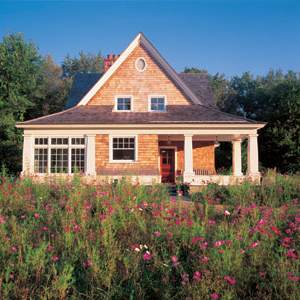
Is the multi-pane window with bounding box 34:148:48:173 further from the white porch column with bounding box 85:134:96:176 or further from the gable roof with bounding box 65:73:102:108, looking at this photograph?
the gable roof with bounding box 65:73:102:108

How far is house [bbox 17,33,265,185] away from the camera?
18.0 meters

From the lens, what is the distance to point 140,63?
20609mm

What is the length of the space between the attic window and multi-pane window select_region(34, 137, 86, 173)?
571 cm

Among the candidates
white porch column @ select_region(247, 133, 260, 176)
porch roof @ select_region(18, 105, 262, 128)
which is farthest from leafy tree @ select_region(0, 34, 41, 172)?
white porch column @ select_region(247, 133, 260, 176)

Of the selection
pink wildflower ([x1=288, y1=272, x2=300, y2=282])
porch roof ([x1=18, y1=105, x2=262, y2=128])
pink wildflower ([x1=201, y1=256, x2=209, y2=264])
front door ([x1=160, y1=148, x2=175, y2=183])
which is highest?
porch roof ([x1=18, y1=105, x2=262, y2=128])

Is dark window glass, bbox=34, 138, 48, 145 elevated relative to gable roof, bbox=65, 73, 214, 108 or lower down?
lower down

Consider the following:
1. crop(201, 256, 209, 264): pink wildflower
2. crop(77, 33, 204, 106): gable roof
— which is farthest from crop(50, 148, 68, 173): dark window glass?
crop(201, 256, 209, 264): pink wildflower

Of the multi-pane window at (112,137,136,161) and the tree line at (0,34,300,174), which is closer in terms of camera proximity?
the multi-pane window at (112,137,136,161)

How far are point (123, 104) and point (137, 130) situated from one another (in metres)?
2.95

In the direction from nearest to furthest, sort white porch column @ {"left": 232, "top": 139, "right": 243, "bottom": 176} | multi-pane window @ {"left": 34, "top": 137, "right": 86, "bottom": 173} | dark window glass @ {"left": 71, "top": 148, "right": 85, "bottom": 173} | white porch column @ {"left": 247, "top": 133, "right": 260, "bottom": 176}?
white porch column @ {"left": 247, "top": 133, "right": 260, "bottom": 176}, multi-pane window @ {"left": 34, "top": 137, "right": 86, "bottom": 173}, dark window glass @ {"left": 71, "top": 148, "right": 85, "bottom": 173}, white porch column @ {"left": 232, "top": 139, "right": 243, "bottom": 176}

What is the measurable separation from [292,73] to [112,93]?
33609 mm

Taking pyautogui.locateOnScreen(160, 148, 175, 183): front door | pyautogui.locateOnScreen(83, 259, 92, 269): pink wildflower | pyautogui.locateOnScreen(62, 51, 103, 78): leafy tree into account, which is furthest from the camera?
pyautogui.locateOnScreen(62, 51, 103, 78): leafy tree

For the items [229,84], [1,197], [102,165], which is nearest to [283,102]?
[102,165]

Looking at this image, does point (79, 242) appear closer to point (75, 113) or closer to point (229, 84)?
point (75, 113)
